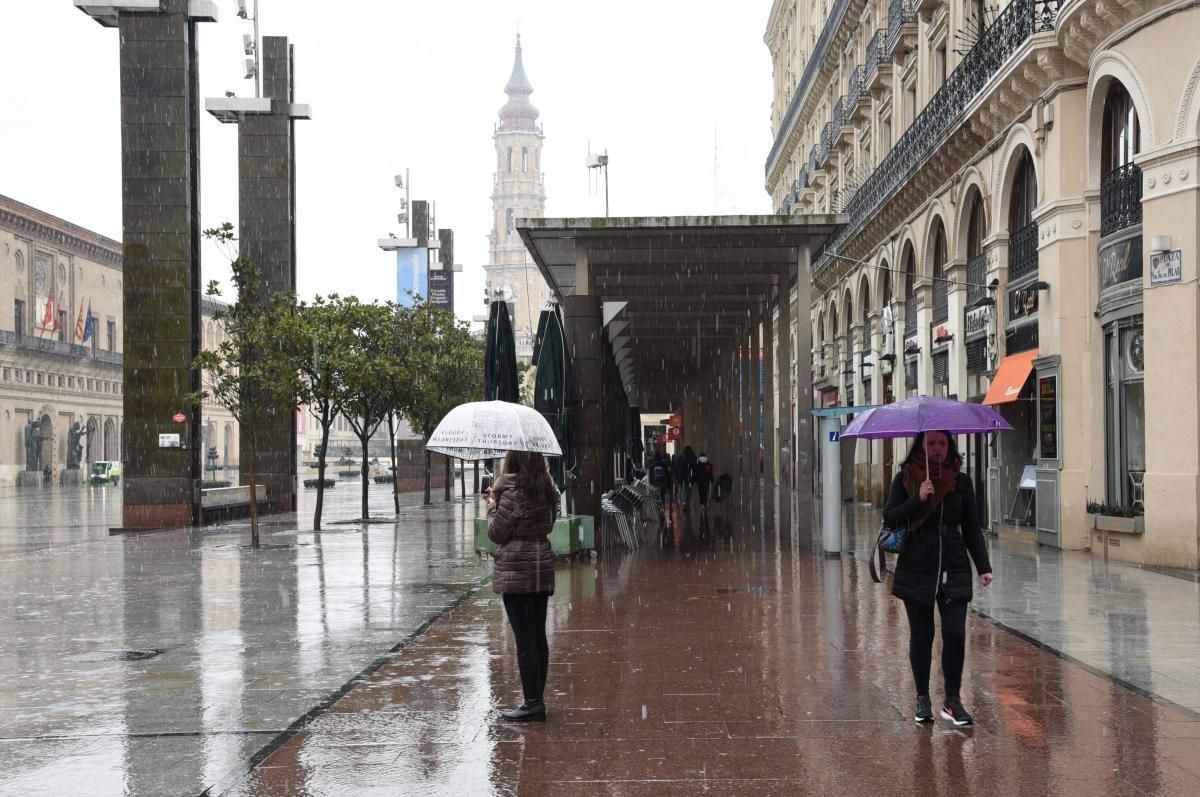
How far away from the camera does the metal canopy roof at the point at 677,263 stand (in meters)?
18.0

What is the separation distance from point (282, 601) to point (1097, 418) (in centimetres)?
1194

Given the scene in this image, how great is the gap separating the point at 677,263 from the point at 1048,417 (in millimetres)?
6262

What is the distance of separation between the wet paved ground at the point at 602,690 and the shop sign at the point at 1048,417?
4741 millimetres

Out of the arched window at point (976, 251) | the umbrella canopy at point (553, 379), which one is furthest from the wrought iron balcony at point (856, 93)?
the umbrella canopy at point (553, 379)

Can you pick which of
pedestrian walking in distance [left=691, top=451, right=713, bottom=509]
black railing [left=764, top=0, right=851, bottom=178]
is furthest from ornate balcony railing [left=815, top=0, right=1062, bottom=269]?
pedestrian walking in distance [left=691, top=451, right=713, bottom=509]

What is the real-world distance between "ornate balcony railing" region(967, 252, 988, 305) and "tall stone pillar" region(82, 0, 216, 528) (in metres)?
15.8

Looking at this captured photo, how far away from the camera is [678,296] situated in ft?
86.7

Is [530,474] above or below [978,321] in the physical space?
below

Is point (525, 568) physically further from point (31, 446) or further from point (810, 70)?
point (31, 446)

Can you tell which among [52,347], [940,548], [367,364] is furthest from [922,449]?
[52,347]

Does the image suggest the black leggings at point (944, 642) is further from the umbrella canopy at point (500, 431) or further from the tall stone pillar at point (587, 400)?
the tall stone pillar at point (587, 400)

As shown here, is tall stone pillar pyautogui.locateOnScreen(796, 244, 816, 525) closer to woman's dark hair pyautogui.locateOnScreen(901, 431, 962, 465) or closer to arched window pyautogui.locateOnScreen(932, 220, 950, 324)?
arched window pyautogui.locateOnScreen(932, 220, 950, 324)

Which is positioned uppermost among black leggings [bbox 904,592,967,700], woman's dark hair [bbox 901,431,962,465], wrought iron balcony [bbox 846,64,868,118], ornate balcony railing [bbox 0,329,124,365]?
wrought iron balcony [bbox 846,64,868,118]

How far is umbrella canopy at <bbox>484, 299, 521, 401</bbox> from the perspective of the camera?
17047mm
